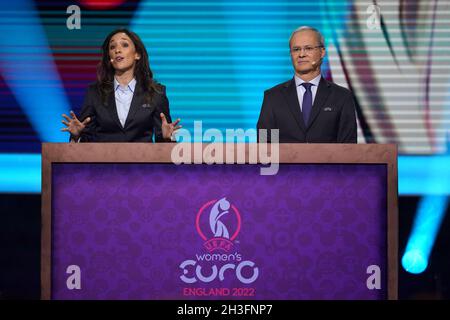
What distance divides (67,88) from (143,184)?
2810mm

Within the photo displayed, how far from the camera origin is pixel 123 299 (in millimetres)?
3229

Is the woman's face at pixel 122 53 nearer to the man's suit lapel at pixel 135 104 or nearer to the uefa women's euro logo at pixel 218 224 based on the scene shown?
the man's suit lapel at pixel 135 104

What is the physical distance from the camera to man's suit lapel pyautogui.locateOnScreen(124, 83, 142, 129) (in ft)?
12.6

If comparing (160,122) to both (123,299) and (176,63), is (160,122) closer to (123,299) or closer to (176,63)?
(123,299)

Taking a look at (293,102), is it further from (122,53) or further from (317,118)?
(122,53)

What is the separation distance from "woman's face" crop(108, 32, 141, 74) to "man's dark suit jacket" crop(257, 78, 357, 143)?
72 centimetres

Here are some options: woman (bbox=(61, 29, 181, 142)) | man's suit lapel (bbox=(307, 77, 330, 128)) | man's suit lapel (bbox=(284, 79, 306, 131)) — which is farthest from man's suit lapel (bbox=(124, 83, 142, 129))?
man's suit lapel (bbox=(307, 77, 330, 128))

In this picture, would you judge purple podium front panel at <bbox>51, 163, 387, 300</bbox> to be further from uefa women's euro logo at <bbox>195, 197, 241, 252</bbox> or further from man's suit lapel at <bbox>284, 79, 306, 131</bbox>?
man's suit lapel at <bbox>284, 79, 306, 131</bbox>

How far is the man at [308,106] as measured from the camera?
377cm

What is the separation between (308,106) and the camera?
12.7 ft

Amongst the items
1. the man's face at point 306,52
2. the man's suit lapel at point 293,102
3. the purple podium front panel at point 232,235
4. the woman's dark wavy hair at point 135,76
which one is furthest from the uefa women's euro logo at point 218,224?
the man's face at point 306,52

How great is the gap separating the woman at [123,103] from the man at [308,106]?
0.51 metres

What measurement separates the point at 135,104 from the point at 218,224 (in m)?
0.93

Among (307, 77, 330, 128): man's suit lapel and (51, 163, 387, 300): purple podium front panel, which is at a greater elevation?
(307, 77, 330, 128): man's suit lapel
